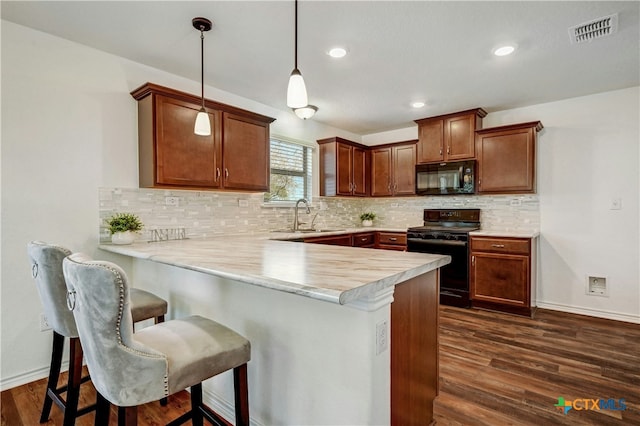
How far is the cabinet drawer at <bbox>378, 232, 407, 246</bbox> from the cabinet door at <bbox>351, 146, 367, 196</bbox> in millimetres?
708

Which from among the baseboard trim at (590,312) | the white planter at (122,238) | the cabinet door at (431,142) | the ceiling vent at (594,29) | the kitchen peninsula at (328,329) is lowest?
the baseboard trim at (590,312)

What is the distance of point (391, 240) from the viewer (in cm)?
459

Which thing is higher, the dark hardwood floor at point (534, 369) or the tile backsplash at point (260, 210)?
the tile backsplash at point (260, 210)

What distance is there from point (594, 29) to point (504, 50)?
529 millimetres

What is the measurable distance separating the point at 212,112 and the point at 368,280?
7.88 feet

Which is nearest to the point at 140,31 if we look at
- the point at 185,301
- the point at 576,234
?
the point at 185,301

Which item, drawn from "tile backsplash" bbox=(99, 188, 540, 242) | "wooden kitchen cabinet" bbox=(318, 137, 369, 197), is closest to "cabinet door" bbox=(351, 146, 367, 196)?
"wooden kitchen cabinet" bbox=(318, 137, 369, 197)

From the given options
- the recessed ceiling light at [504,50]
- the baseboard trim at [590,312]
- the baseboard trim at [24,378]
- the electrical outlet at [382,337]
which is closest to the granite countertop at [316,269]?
the electrical outlet at [382,337]

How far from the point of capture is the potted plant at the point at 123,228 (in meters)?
2.40

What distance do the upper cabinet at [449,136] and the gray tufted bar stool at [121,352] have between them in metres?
3.75

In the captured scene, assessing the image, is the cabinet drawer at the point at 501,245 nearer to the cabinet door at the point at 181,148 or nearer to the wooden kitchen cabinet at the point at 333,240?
the wooden kitchen cabinet at the point at 333,240

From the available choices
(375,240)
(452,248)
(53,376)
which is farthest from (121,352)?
(375,240)

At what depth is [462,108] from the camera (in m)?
3.96

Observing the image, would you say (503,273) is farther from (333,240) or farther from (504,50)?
(504,50)
